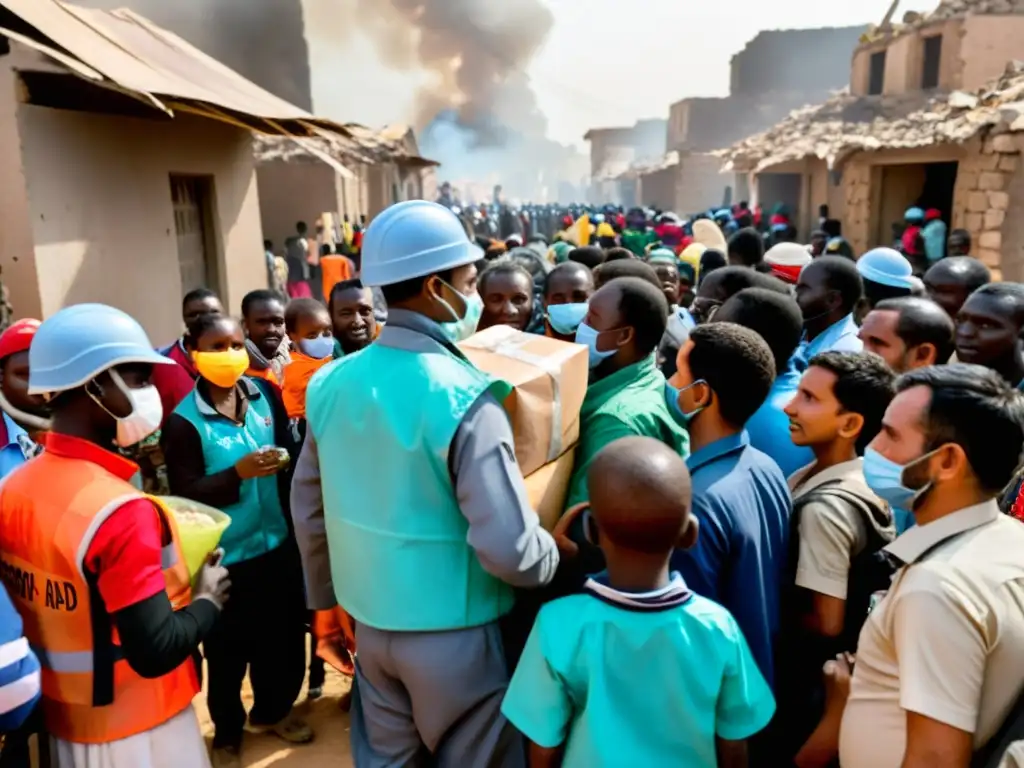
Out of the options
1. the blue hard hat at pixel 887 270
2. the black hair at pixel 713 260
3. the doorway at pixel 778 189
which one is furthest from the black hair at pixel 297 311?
the doorway at pixel 778 189

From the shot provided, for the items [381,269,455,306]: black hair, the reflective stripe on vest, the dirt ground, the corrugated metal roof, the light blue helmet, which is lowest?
the dirt ground

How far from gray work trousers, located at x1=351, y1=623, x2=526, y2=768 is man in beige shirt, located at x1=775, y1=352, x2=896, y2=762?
0.78 metres

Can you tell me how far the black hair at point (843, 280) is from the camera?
3.67 metres

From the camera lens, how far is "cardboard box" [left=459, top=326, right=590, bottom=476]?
200cm

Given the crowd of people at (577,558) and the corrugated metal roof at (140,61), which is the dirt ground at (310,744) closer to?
the crowd of people at (577,558)

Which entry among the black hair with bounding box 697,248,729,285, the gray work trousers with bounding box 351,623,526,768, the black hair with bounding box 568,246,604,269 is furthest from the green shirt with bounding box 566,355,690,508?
the black hair with bounding box 697,248,729,285

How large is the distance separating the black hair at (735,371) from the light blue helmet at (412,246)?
712 millimetres

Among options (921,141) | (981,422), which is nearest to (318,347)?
(981,422)

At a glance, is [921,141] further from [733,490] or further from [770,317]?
[733,490]

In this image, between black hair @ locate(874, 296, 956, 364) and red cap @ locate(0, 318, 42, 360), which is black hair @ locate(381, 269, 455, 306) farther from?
black hair @ locate(874, 296, 956, 364)

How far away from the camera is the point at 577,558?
6.87ft

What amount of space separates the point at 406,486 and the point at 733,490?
808mm

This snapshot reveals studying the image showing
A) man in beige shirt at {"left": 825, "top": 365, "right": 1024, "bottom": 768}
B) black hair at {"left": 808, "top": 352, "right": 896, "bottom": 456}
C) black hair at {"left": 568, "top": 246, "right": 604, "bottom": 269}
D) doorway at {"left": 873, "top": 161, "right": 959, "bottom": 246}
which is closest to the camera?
man in beige shirt at {"left": 825, "top": 365, "right": 1024, "bottom": 768}

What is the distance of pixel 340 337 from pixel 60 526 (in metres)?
2.28
